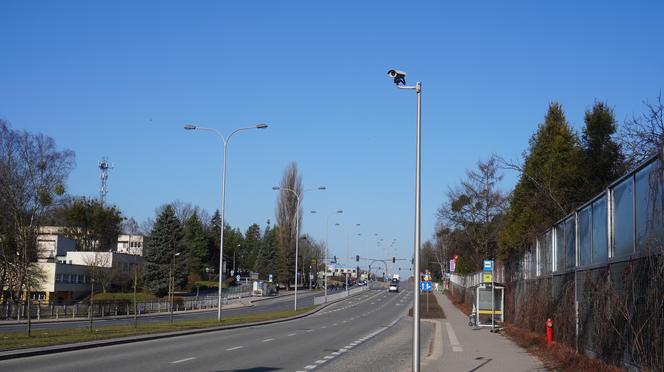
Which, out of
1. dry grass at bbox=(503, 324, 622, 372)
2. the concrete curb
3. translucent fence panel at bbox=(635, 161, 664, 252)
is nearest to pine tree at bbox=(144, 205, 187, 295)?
the concrete curb

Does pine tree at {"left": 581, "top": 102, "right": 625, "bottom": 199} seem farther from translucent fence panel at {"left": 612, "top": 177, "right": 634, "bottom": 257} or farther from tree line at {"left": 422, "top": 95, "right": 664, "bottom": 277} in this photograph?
translucent fence panel at {"left": 612, "top": 177, "right": 634, "bottom": 257}

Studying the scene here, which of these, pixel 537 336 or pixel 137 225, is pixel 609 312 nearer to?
pixel 537 336

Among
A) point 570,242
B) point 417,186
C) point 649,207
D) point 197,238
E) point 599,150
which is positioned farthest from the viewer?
point 197,238

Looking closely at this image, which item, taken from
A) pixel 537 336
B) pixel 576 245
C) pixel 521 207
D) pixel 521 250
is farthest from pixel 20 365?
pixel 521 207

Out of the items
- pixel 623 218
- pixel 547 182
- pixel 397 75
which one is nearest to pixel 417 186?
pixel 397 75

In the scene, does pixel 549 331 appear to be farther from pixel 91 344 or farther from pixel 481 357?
pixel 91 344

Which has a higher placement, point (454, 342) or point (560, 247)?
point (560, 247)

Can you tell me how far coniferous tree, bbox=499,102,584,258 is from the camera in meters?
32.6

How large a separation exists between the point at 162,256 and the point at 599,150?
219 feet

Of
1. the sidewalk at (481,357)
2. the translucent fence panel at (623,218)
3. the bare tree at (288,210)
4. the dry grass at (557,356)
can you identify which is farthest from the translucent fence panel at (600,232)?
the bare tree at (288,210)

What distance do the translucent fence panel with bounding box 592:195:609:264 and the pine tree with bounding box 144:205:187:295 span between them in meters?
72.9

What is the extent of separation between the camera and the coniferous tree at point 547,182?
32625 millimetres

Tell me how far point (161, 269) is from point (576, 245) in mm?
73764

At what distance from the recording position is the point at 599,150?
32438mm
